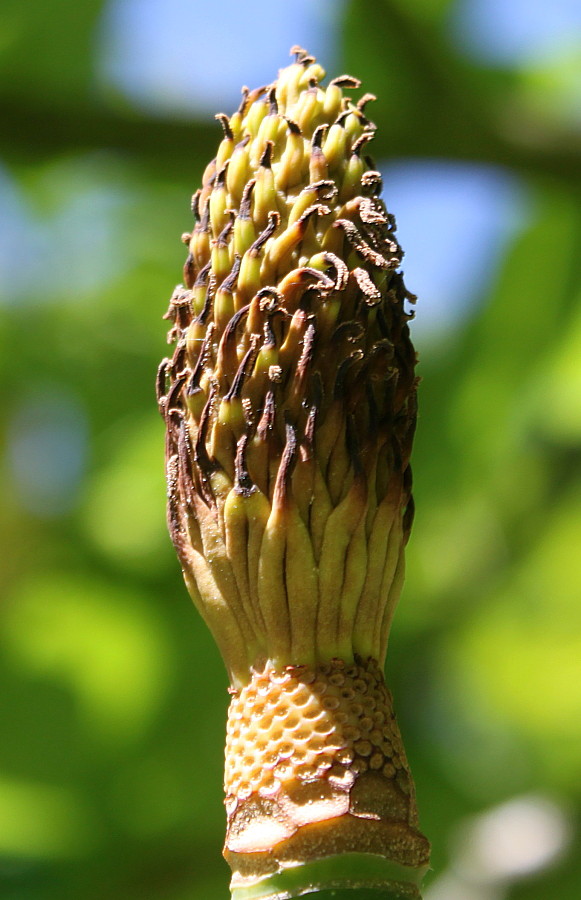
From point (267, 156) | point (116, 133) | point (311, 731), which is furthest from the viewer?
point (116, 133)

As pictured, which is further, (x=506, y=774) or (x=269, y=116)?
(x=506, y=774)

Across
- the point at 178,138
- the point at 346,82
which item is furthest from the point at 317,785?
the point at 178,138

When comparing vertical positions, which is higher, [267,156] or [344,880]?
[267,156]

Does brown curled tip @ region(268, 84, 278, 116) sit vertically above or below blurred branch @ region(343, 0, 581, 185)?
below

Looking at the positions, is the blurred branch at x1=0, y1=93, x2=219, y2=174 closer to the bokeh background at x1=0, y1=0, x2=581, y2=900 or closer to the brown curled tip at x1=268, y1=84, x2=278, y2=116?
the bokeh background at x1=0, y1=0, x2=581, y2=900

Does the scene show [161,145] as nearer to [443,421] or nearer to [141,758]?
[443,421]

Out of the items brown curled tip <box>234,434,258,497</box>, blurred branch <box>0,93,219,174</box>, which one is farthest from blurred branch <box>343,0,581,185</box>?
brown curled tip <box>234,434,258,497</box>

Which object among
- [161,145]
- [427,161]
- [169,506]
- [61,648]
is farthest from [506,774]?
[169,506]

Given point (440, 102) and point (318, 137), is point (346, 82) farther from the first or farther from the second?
point (440, 102)
